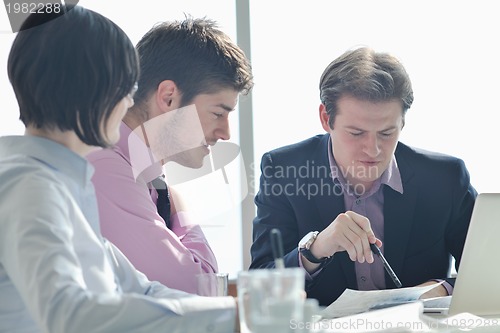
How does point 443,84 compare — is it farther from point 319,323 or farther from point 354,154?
point 319,323

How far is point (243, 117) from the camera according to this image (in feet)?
12.8

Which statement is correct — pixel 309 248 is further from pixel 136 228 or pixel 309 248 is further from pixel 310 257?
pixel 136 228

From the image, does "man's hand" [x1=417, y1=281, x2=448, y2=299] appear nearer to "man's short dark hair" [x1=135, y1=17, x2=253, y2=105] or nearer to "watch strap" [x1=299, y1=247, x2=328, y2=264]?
"watch strap" [x1=299, y1=247, x2=328, y2=264]

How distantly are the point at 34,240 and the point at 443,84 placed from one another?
3.22 meters

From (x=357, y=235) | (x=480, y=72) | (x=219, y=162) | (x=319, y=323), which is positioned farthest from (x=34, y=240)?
(x=480, y=72)

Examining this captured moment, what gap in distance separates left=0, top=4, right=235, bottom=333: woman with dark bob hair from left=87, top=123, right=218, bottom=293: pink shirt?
43 centimetres

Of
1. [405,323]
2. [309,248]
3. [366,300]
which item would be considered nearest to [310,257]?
[309,248]

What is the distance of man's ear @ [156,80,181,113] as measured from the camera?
2330mm

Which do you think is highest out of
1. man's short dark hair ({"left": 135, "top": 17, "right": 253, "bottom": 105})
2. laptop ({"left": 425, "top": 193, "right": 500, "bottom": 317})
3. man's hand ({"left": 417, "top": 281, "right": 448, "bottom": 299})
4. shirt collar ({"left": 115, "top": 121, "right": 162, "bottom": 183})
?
man's short dark hair ({"left": 135, "top": 17, "right": 253, "bottom": 105})

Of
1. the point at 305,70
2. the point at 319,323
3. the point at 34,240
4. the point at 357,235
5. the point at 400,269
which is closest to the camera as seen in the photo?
the point at 34,240

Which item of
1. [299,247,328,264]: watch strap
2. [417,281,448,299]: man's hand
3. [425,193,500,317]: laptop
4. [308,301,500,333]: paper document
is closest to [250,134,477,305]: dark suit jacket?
[299,247,328,264]: watch strap

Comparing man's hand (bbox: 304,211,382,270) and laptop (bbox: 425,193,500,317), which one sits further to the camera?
man's hand (bbox: 304,211,382,270)

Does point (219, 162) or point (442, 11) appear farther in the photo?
point (442, 11)

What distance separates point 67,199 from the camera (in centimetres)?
131
